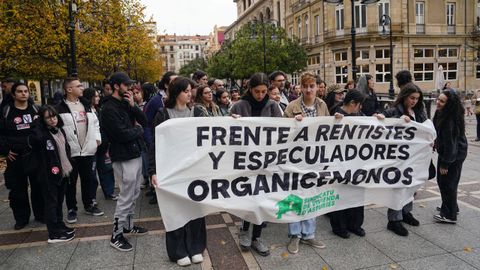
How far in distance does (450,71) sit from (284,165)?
3864cm

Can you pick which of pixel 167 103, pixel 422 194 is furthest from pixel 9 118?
pixel 422 194

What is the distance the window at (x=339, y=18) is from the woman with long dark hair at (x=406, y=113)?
3442cm

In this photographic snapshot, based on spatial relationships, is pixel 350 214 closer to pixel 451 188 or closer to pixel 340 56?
pixel 451 188

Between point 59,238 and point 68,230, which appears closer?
point 59,238

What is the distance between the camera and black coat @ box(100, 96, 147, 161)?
163 inches

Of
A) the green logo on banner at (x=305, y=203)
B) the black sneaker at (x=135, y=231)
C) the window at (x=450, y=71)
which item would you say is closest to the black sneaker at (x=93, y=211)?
the black sneaker at (x=135, y=231)

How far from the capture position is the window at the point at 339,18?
36.8 m

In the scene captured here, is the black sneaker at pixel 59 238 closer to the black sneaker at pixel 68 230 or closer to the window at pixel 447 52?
the black sneaker at pixel 68 230

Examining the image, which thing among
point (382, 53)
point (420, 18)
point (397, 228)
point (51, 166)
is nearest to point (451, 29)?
point (420, 18)

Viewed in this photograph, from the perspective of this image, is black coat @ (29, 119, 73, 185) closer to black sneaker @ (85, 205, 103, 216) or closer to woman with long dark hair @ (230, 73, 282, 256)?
black sneaker @ (85, 205, 103, 216)

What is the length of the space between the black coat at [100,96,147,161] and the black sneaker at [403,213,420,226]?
353 centimetres

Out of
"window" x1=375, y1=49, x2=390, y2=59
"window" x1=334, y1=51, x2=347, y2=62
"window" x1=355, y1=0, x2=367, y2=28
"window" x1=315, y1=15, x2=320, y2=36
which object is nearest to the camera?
"window" x1=375, y1=49, x2=390, y2=59

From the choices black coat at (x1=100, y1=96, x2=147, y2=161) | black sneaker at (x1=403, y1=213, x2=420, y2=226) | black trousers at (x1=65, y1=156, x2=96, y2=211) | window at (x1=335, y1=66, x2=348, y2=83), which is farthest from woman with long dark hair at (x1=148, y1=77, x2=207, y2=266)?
window at (x1=335, y1=66, x2=348, y2=83)

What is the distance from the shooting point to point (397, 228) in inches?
180
